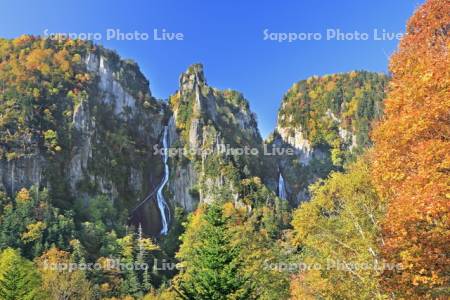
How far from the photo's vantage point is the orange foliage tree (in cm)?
1037

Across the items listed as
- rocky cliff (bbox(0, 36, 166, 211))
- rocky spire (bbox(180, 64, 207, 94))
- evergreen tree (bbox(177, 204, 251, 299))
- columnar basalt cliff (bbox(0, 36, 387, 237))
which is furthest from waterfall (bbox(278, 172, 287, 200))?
evergreen tree (bbox(177, 204, 251, 299))

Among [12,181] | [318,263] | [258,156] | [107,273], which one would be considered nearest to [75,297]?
[107,273]

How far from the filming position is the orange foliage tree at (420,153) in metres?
10.4

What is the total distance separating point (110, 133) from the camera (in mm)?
154875

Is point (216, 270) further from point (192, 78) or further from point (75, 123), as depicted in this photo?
point (192, 78)

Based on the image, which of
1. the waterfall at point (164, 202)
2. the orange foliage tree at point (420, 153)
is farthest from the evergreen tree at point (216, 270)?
the waterfall at point (164, 202)

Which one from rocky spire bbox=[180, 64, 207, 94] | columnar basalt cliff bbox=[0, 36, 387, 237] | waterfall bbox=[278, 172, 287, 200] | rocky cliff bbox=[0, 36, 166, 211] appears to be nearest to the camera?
rocky cliff bbox=[0, 36, 166, 211]

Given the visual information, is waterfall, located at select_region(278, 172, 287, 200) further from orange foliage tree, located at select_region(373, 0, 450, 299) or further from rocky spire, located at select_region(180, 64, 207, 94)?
orange foliage tree, located at select_region(373, 0, 450, 299)

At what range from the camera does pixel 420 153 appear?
10.6 meters

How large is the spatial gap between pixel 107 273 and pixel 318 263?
69.2 meters

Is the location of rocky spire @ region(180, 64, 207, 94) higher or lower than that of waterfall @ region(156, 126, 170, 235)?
higher

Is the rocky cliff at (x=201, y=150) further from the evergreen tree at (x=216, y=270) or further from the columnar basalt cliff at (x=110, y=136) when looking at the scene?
the evergreen tree at (x=216, y=270)

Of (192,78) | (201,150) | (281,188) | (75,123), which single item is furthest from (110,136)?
(281,188)

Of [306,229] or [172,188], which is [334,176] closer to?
[306,229]
